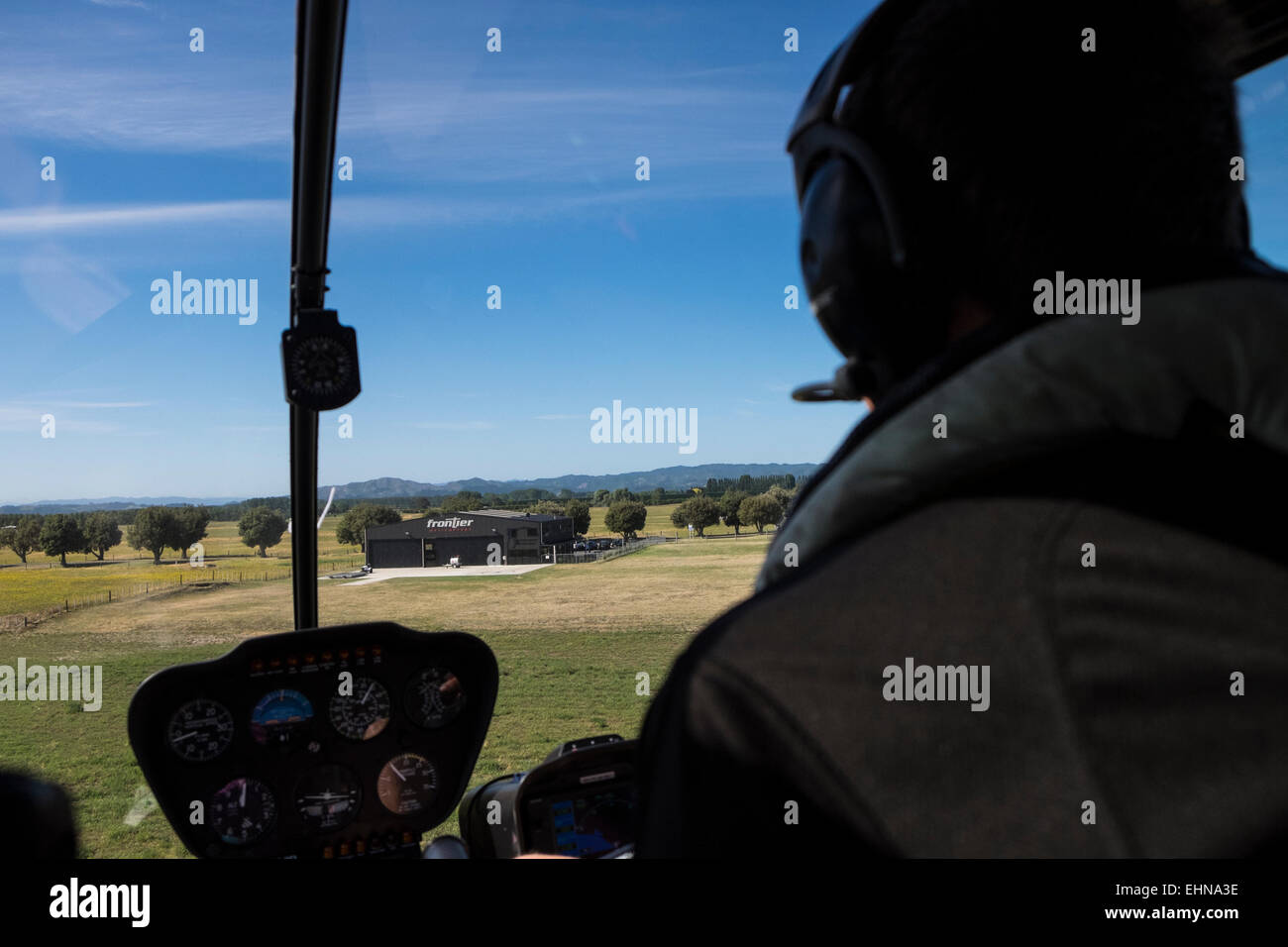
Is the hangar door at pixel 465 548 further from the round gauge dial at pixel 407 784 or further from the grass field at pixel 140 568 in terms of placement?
the round gauge dial at pixel 407 784

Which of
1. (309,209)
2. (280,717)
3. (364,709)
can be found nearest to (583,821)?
(364,709)

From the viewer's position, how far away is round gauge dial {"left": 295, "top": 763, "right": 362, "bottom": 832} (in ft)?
6.48

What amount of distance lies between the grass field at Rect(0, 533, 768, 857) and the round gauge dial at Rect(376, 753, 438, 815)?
0.19 m

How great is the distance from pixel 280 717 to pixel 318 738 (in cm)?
10

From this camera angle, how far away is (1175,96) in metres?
0.59

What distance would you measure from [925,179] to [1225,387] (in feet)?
0.91

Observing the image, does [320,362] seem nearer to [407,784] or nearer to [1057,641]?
[407,784]

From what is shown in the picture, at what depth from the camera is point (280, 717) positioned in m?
1.95

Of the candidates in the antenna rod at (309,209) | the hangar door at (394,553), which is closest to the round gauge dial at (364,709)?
the antenna rod at (309,209)

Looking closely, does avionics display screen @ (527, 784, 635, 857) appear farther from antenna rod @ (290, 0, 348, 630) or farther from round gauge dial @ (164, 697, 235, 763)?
antenna rod @ (290, 0, 348, 630)

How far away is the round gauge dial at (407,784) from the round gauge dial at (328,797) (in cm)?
6

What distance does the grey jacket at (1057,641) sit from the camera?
0.46 metres
